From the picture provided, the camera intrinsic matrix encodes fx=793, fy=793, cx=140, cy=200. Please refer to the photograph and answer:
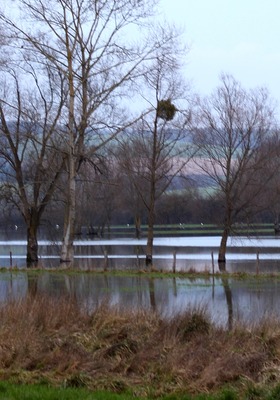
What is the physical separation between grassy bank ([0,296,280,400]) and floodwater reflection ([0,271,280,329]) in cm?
582

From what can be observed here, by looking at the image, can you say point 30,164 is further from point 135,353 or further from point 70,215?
point 135,353

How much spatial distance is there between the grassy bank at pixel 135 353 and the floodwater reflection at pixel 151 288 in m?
5.82

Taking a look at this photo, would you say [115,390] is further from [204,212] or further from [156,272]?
[204,212]

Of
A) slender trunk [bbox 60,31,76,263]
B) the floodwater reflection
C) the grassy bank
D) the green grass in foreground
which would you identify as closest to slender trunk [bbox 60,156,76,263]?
slender trunk [bbox 60,31,76,263]

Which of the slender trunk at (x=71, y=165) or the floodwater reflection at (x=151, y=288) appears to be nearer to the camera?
the floodwater reflection at (x=151, y=288)

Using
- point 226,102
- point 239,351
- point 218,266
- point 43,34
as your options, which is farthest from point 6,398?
point 226,102

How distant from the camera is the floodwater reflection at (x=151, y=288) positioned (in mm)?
22734

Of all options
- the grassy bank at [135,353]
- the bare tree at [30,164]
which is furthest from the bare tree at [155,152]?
the grassy bank at [135,353]

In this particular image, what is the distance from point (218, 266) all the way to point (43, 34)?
15135 mm

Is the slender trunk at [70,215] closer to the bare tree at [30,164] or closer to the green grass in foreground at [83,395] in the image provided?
the bare tree at [30,164]

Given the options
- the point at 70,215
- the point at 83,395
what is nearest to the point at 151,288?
the point at 70,215

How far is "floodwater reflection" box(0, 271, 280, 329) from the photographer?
22.7m

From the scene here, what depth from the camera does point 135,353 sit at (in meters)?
12.2

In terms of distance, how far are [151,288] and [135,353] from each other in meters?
16.8
